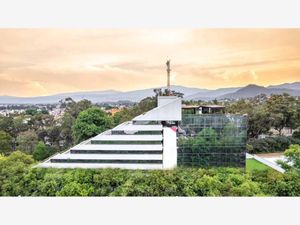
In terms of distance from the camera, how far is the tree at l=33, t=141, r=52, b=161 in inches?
228

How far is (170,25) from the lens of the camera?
5.32m

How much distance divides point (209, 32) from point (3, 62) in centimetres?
287

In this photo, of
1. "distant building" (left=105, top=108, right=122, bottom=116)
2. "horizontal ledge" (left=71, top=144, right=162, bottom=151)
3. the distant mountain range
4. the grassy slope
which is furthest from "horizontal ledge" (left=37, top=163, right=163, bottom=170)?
the grassy slope

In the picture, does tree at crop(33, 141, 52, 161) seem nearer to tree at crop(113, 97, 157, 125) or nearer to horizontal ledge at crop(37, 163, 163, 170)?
horizontal ledge at crop(37, 163, 163, 170)

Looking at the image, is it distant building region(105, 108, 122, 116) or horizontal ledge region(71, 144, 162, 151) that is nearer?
horizontal ledge region(71, 144, 162, 151)

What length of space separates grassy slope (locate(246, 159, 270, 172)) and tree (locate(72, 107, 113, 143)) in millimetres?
1983

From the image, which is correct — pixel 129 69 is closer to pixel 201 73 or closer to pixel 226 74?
pixel 201 73

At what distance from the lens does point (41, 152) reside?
5809 millimetres

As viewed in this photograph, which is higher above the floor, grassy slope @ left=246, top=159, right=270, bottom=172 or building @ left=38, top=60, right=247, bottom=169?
building @ left=38, top=60, right=247, bottom=169

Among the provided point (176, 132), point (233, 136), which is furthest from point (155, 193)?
point (233, 136)

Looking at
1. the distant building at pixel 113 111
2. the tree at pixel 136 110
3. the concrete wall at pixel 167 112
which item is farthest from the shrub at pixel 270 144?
the distant building at pixel 113 111

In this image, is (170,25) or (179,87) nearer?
(170,25)

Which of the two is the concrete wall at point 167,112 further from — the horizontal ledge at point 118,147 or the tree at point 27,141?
the tree at point 27,141

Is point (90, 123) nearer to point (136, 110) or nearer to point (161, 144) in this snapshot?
point (136, 110)
